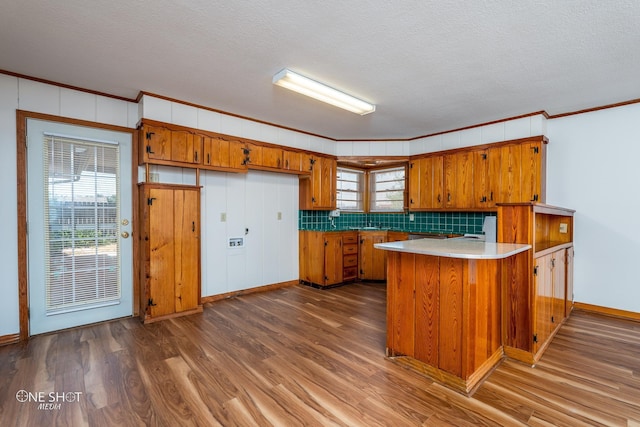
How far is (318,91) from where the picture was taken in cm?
308

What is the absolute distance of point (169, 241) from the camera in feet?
11.2

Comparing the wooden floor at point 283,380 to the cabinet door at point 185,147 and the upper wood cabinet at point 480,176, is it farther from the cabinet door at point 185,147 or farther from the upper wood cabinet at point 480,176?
the cabinet door at point 185,147

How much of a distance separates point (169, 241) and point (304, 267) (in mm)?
2281

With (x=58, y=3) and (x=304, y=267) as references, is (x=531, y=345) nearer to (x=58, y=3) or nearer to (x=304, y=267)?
(x=304, y=267)

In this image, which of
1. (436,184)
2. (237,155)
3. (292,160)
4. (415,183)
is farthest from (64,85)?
(436,184)

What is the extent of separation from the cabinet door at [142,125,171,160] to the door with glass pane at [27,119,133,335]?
34 centimetres

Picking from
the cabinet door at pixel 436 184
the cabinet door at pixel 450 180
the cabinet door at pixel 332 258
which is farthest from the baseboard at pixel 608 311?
the cabinet door at pixel 332 258

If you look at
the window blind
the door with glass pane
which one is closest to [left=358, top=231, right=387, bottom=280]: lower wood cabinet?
the door with glass pane

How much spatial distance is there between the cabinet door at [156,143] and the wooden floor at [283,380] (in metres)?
1.86

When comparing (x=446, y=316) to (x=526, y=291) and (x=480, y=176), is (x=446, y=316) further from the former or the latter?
(x=480, y=176)

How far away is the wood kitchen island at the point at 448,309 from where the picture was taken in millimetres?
2051

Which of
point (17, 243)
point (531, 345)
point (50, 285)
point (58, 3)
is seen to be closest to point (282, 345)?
point (531, 345)

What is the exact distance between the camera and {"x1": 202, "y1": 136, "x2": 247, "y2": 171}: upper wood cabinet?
12.3 ft

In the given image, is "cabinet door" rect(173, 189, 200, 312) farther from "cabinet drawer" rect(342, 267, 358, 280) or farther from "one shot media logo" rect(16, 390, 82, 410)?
"cabinet drawer" rect(342, 267, 358, 280)
